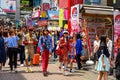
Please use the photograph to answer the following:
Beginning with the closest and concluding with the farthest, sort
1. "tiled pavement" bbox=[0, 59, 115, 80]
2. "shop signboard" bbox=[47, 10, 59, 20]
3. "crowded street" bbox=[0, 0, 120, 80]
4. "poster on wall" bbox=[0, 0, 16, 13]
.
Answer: "crowded street" bbox=[0, 0, 120, 80], "tiled pavement" bbox=[0, 59, 115, 80], "shop signboard" bbox=[47, 10, 59, 20], "poster on wall" bbox=[0, 0, 16, 13]

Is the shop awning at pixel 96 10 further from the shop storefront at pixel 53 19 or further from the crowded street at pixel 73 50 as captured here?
the shop storefront at pixel 53 19

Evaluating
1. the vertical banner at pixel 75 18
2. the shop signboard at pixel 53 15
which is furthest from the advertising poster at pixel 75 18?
the shop signboard at pixel 53 15

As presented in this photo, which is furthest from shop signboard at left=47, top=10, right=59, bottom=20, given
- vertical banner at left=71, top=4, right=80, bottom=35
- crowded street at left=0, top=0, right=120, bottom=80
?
vertical banner at left=71, top=4, right=80, bottom=35

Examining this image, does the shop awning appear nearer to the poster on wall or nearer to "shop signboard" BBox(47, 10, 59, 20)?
"shop signboard" BBox(47, 10, 59, 20)

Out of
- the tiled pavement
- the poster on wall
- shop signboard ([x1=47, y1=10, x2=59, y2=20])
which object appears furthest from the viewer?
the poster on wall

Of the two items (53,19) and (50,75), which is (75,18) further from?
(53,19)

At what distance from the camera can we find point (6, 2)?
3044 inches

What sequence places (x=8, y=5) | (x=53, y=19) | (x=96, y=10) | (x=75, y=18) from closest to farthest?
(x=96, y=10) → (x=75, y=18) → (x=53, y=19) → (x=8, y=5)

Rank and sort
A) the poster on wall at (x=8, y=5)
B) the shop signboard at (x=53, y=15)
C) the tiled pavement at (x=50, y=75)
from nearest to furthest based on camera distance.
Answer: the tiled pavement at (x=50, y=75) → the shop signboard at (x=53, y=15) → the poster on wall at (x=8, y=5)

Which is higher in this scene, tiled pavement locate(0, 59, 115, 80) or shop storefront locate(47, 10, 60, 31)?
shop storefront locate(47, 10, 60, 31)

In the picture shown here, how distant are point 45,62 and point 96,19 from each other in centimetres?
571

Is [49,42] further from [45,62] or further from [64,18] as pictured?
[64,18]

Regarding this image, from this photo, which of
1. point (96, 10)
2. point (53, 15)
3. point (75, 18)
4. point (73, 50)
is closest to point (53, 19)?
point (53, 15)

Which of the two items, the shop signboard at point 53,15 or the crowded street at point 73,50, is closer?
the crowded street at point 73,50
